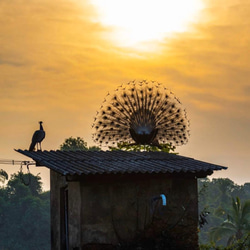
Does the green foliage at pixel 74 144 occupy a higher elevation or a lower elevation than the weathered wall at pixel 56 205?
higher

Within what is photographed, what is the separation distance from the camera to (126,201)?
18.9m

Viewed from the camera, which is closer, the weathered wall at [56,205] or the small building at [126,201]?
the small building at [126,201]

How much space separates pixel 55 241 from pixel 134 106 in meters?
12.0

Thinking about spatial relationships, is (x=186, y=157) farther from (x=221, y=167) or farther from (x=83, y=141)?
(x=83, y=141)

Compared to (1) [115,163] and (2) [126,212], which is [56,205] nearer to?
(1) [115,163]

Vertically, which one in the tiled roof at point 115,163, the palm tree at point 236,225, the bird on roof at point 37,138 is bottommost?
the palm tree at point 236,225

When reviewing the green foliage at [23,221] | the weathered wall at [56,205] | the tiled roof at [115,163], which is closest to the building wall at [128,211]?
the tiled roof at [115,163]

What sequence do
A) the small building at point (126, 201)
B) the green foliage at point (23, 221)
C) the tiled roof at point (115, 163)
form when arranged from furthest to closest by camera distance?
the green foliage at point (23, 221) → the small building at point (126, 201) → the tiled roof at point (115, 163)

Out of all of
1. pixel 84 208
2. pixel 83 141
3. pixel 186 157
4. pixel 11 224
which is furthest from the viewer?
pixel 11 224

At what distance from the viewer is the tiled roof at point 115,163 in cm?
1819

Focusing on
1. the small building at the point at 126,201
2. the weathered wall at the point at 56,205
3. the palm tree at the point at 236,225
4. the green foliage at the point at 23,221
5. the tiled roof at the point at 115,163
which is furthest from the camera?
the green foliage at the point at 23,221

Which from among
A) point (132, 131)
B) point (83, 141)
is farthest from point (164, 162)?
point (83, 141)

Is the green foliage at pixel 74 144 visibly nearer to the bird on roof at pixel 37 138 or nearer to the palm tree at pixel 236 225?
the palm tree at pixel 236 225

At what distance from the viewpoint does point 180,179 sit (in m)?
19.9
